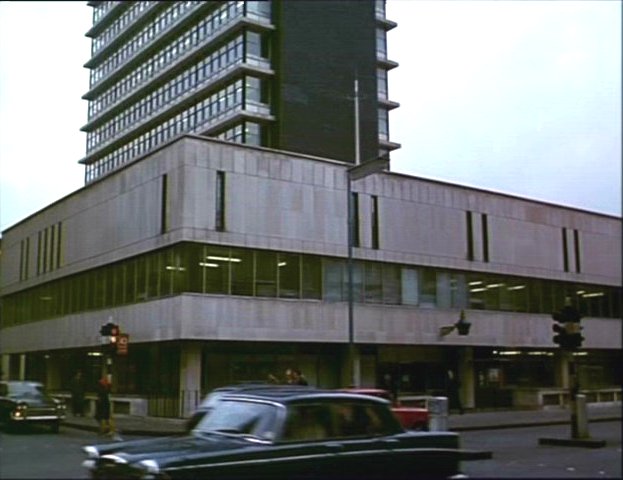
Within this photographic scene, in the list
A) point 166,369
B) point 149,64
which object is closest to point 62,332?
point 166,369

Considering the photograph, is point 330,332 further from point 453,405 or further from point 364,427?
point 364,427

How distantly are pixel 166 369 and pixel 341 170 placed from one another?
23.9 feet

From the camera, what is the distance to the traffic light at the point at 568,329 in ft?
26.8

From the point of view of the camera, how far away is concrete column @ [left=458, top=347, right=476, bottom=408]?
1675 cm

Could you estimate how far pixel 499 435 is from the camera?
10.7 m

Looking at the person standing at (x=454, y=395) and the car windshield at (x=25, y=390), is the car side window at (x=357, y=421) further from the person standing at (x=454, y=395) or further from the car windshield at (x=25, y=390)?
the car windshield at (x=25, y=390)

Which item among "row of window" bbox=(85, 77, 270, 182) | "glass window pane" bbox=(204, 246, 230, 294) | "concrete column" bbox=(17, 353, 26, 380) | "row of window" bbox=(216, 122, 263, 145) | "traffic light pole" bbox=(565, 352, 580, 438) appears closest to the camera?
"traffic light pole" bbox=(565, 352, 580, 438)

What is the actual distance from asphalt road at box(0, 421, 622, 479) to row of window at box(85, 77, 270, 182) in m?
3.45

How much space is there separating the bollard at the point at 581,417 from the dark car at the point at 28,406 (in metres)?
12.1

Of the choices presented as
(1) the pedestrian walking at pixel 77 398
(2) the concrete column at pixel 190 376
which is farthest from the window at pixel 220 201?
(1) the pedestrian walking at pixel 77 398

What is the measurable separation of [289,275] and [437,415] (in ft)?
40.0

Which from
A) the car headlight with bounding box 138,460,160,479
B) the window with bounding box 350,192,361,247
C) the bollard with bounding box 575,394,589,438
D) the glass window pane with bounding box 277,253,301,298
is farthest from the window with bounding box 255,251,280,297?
the car headlight with bounding box 138,460,160,479

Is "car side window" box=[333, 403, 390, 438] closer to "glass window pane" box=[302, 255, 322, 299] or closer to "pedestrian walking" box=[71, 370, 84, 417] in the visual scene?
"pedestrian walking" box=[71, 370, 84, 417]

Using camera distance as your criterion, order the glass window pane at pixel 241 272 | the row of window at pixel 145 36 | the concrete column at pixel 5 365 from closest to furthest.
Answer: the row of window at pixel 145 36 → the concrete column at pixel 5 365 → the glass window pane at pixel 241 272
